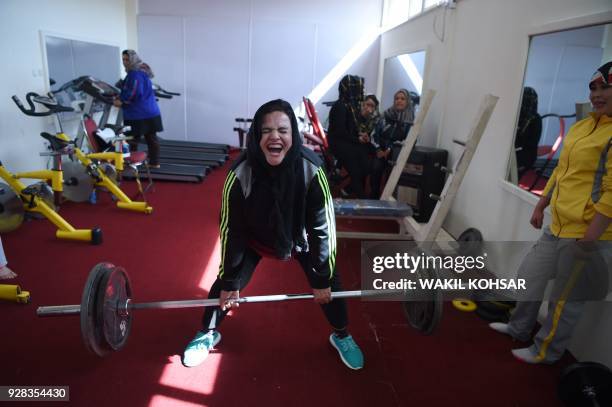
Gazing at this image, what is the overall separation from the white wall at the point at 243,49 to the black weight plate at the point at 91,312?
21.2 ft

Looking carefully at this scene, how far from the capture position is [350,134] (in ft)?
15.1

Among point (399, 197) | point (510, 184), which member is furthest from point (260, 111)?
point (399, 197)

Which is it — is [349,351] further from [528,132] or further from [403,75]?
[403,75]

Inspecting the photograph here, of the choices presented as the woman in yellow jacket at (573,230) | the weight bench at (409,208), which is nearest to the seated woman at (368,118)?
the weight bench at (409,208)

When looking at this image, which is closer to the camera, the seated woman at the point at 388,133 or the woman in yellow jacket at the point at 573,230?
the woman in yellow jacket at the point at 573,230

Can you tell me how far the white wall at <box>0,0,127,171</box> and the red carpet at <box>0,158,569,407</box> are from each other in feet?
5.71

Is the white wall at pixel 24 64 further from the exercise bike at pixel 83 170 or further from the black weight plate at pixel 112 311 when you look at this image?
the black weight plate at pixel 112 311

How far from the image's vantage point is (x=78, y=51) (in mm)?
5500

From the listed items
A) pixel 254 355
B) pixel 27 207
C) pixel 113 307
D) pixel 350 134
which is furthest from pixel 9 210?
pixel 350 134

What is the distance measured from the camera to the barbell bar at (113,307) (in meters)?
1.70

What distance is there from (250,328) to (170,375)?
55cm

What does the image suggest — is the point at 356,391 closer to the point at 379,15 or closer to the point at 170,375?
the point at 170,375

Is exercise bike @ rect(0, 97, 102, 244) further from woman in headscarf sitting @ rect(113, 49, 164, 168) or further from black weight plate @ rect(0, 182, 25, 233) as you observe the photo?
woman in headscarf sitting @ rect(113, 49, 164, 168)

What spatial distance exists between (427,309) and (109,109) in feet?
16.4
